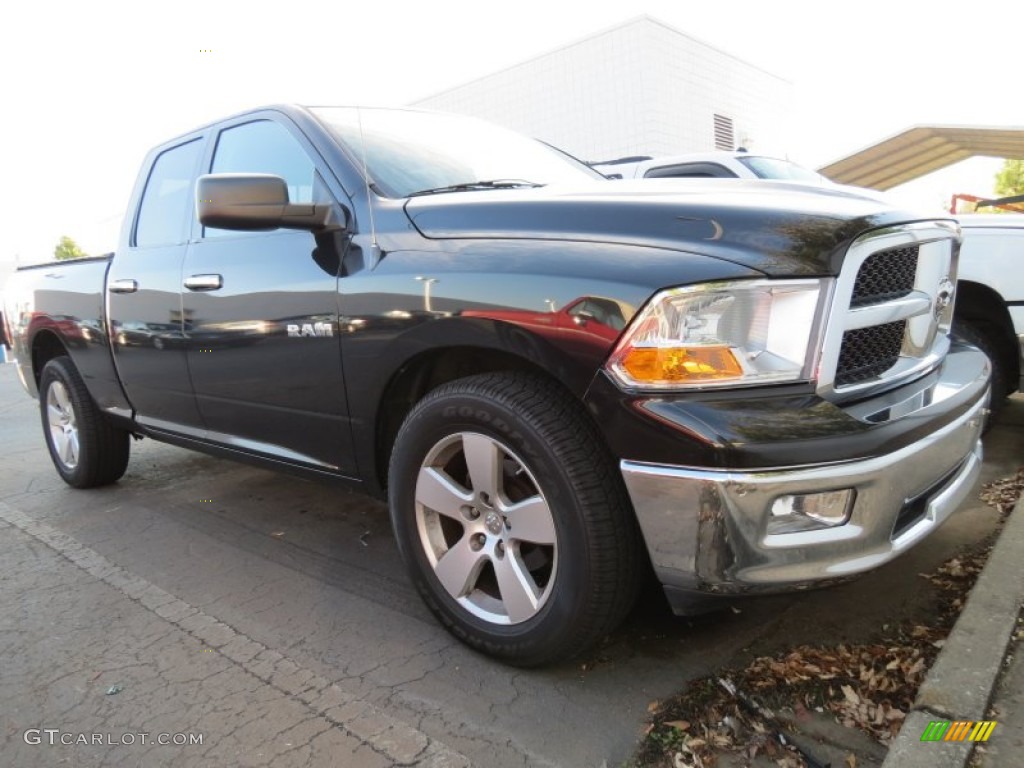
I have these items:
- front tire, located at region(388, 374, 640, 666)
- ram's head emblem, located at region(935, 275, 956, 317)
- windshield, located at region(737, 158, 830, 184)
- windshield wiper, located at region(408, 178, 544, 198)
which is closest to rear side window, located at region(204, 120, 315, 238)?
windshield wiper, located at region(408, 178, 544, 198)

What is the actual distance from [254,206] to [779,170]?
19.1 feet

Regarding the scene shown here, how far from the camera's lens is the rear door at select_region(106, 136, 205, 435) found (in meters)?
3.50

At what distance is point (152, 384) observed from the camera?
148 inches

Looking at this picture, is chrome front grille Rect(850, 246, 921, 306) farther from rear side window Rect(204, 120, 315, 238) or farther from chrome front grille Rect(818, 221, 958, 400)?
rear side window Rect(204, 120, 315, 238)

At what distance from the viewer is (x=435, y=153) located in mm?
3047

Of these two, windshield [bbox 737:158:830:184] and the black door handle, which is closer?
the black door handle

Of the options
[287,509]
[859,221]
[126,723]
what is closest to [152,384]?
[287,509]

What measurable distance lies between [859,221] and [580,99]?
790 inches

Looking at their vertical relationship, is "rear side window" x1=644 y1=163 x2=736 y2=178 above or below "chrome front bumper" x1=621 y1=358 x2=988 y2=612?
above

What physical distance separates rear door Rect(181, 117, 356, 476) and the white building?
58.2 feet

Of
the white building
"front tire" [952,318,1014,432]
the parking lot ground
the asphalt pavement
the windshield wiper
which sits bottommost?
the parking lot ground

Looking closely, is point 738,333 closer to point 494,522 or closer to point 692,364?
point 692,364

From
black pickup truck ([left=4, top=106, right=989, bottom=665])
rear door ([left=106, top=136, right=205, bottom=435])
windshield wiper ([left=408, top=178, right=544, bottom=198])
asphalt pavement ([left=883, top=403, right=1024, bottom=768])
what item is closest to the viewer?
asphalt pavement ([left=883, top=403, right=1024, bottom=768])

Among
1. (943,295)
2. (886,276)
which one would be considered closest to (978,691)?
(886,276)
